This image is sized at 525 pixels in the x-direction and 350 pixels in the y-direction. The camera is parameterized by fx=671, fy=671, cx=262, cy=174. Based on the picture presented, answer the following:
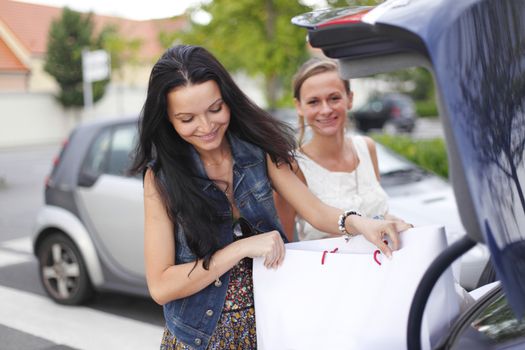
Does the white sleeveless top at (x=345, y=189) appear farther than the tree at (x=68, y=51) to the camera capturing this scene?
No

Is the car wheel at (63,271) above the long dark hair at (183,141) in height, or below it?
below

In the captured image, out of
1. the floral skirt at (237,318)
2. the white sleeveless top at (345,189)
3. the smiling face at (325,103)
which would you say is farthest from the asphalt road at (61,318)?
the floral skirt at (237,318)

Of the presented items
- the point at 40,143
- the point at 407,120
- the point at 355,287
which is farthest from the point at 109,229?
the point at 40,143

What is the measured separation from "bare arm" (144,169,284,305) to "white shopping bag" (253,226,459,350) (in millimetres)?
69

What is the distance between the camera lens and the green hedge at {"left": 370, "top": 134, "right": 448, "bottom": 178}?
318 inches

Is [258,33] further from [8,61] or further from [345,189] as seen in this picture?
[8,61]

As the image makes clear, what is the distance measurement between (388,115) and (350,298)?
2506 centimetres

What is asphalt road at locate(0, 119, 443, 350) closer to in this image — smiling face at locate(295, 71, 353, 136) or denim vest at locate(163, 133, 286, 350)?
smiling face at locate(295, 71, 353, 136)

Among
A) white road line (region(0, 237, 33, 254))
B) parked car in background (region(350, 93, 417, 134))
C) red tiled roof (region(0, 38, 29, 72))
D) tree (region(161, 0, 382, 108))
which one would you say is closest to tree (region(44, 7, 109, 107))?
red tiled roof (region(0, 38, 29, 72))

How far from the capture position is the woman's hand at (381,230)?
1.53 metres

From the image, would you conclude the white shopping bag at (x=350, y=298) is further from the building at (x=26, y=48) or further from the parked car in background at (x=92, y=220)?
the building at (x=26, y=48)

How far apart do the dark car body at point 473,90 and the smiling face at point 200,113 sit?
1.44 feet

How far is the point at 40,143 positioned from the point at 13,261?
888 inches

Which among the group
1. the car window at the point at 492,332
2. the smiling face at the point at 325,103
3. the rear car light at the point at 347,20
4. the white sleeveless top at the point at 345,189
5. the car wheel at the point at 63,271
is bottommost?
the car wheel at the point at 63,271
